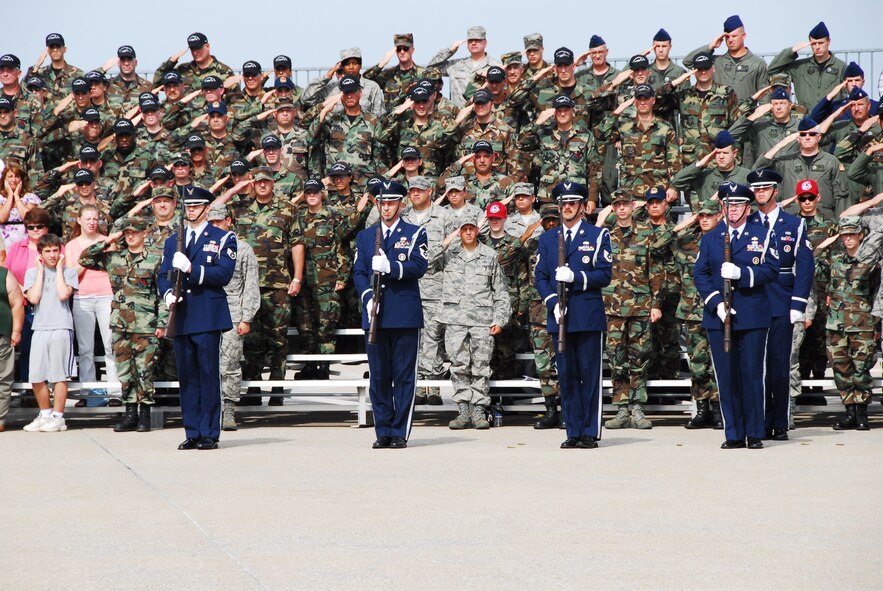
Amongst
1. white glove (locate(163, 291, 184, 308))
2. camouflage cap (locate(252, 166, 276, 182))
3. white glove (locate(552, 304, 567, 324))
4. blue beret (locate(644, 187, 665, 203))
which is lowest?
white glove (locate(552, 304, 567, 324))

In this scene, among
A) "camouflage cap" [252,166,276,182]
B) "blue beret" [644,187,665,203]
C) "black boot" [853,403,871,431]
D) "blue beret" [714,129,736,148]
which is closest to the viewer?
"black boot" [853,403,871,431]

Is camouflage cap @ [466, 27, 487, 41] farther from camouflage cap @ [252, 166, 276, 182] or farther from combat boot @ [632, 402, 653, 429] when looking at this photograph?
combat boot @ [632, 402, 653, 429]

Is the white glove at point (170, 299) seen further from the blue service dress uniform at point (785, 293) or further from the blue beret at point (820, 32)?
the blue beret at point (820, 32)

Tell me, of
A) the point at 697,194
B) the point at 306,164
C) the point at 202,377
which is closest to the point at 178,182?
the point at 306,164

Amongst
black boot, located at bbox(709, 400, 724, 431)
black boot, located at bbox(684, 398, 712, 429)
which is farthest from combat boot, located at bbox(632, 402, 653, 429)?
black boot, located at bbox(709, 400, 724, 431)

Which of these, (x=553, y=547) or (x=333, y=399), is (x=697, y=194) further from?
(x=553, y=547)

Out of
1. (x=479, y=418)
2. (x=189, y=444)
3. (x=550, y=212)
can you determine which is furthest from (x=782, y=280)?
(x=189, y=444)

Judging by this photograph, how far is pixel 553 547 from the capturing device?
6.39 meters

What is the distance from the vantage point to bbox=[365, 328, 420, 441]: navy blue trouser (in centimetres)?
1068

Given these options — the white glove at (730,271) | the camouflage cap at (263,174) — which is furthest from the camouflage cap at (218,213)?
the white glove at (730,271)

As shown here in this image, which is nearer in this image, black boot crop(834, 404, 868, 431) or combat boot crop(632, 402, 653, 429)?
black boot crop(834, 404, 868, 431)

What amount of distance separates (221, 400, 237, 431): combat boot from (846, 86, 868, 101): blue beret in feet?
23.8

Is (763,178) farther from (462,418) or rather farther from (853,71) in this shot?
(853,71)

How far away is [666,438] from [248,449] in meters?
3.37
